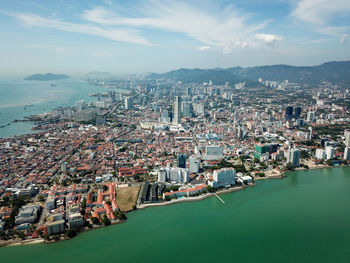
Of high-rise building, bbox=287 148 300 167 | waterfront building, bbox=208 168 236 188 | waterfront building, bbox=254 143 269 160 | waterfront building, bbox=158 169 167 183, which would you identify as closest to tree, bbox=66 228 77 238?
waterfront building, bbox=158 169 167 183

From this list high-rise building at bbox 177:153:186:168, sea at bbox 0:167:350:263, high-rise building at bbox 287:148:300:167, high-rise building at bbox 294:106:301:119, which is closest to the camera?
sea at bbox 0:167:350:263

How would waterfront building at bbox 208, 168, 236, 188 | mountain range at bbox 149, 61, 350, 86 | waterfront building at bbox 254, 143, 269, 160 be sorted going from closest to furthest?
1. waterfront building at bbox 208, 168, 236, 188
2. waterfront building at bbox 254, 143, 269, 160
3. mountain range at bbox 149, 61, 350, 86

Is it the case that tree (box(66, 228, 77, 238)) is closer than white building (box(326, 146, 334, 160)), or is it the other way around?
tree (box(66, 228, 77, 238))

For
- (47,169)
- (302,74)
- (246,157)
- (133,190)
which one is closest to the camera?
(133,190)

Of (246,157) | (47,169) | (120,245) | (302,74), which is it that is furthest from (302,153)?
(302,74)

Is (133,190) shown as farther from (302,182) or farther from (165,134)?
(165,134)

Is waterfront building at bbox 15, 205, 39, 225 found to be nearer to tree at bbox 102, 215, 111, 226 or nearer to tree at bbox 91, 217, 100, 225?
tree at bbox 91, 217, 100, 225
